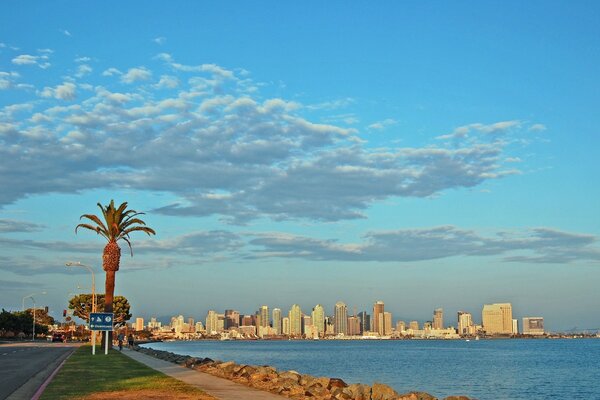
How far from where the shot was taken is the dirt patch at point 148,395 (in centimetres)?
2103

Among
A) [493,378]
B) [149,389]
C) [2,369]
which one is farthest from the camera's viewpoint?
[493,378]

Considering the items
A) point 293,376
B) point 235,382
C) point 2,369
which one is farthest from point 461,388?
point 2,369

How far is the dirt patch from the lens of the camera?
69.0ft

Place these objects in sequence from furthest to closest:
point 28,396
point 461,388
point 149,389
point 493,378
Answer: point 493,378 → point 461,388 → point 149,389 → point 28,396

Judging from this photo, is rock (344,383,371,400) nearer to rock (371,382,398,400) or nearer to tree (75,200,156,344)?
rock (371,382,398,400)

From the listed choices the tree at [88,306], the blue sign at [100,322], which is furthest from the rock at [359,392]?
the tree at [88,306]

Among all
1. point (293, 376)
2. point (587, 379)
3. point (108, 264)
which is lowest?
point (587, 379)

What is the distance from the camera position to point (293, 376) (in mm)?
33781

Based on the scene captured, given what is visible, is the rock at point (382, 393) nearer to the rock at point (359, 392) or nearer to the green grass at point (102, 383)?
the rock at point (359, 392)

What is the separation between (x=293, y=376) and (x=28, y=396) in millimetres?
14688

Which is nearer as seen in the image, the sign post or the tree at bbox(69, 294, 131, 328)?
the sign post

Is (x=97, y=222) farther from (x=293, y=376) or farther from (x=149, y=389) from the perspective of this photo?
(x=149, y=389)

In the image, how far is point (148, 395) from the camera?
2195 centimetres

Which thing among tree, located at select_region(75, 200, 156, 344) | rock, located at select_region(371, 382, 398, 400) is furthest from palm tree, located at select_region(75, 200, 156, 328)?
rock, located at select_region(371, 382, 398, 400)
